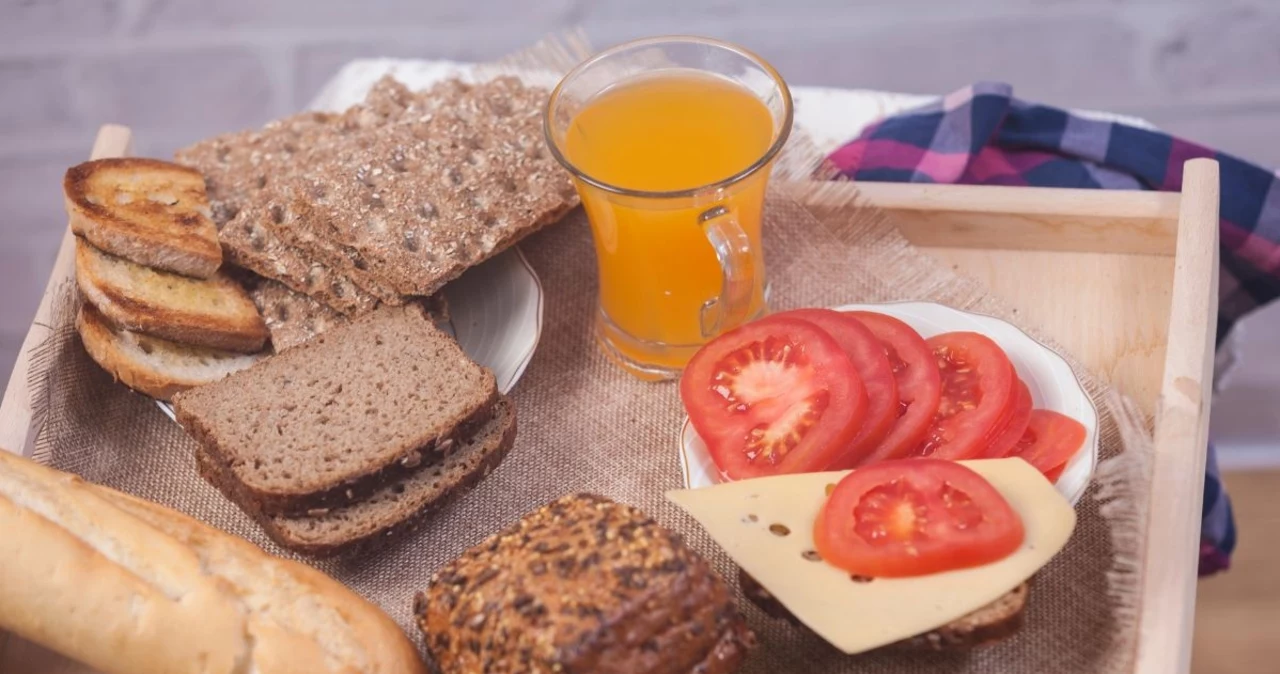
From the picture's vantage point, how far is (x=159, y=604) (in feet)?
6.08

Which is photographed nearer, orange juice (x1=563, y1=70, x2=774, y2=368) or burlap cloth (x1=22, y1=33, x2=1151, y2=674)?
burlap cloth (x1=22, y1=33, x2=1151, y2=674)

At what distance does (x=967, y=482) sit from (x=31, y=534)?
1.32 meters

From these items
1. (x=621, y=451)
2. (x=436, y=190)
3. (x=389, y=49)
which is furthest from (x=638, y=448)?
(x=389, y=49)

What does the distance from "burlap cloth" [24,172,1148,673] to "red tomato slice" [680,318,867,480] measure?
22cm

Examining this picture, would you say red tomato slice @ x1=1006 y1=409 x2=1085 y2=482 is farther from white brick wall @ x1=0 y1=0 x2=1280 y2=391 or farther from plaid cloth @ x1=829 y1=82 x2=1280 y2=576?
white brick wall @ x1=0 y1=0 x2=1280 y2=391

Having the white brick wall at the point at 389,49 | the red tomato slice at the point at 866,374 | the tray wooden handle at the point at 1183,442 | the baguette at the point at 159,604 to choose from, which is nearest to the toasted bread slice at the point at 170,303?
the baguette at the point at 159,604

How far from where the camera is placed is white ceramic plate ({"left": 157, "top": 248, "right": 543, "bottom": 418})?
8.04 ft

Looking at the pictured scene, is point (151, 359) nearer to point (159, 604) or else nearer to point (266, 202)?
A: point (266, 202)

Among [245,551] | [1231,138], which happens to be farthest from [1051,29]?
[245,551]

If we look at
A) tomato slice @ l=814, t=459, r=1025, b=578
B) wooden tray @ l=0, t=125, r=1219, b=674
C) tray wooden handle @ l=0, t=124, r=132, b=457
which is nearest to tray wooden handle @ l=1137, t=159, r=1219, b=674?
wooden tray @ l=0, t=125, r=1219, b=674

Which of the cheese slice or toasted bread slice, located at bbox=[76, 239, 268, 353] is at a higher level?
the cheese slice

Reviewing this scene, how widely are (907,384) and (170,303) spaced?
52.3 inches

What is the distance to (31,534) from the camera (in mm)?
1882

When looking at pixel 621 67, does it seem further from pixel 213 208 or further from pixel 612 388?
pixel 213 208
